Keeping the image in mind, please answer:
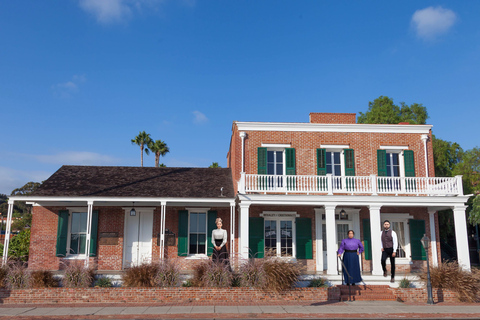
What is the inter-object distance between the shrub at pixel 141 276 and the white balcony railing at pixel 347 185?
15.1 ft

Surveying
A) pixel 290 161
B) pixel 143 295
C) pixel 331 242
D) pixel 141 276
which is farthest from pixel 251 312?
pixel 290 161

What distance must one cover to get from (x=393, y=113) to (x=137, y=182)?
20.0 metres

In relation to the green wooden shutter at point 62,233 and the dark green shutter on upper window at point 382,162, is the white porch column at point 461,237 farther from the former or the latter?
the green wooden shutter at point 62,233

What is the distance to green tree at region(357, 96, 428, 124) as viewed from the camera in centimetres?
2877

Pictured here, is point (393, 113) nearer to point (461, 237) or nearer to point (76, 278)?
point (461, 237)

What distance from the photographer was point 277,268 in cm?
1103

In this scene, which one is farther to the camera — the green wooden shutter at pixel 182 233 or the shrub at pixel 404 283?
the green wooden shutter at pixel 182 233

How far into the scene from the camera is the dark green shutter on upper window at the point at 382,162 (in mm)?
16844

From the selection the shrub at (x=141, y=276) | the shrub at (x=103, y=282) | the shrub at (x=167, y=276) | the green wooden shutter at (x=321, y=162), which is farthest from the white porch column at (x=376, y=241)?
the shrub at (x=103, y=282)

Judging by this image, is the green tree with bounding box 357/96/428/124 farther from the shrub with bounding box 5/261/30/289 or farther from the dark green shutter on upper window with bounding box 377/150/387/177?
the shrub with bounding box 5/261/30/289

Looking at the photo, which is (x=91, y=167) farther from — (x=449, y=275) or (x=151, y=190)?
(x=449, y=275)

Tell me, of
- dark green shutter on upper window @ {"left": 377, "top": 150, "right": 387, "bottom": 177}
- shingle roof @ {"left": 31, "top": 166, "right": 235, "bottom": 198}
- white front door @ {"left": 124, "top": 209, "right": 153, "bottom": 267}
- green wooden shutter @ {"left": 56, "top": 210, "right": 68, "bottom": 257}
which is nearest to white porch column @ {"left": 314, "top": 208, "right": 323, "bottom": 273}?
dark green shutter on upper window @ {"left": 377, "top": 150, "right": 387, "bottom": 177}

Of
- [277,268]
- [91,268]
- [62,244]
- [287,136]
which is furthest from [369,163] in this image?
[62,244]

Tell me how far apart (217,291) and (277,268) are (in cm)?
175
